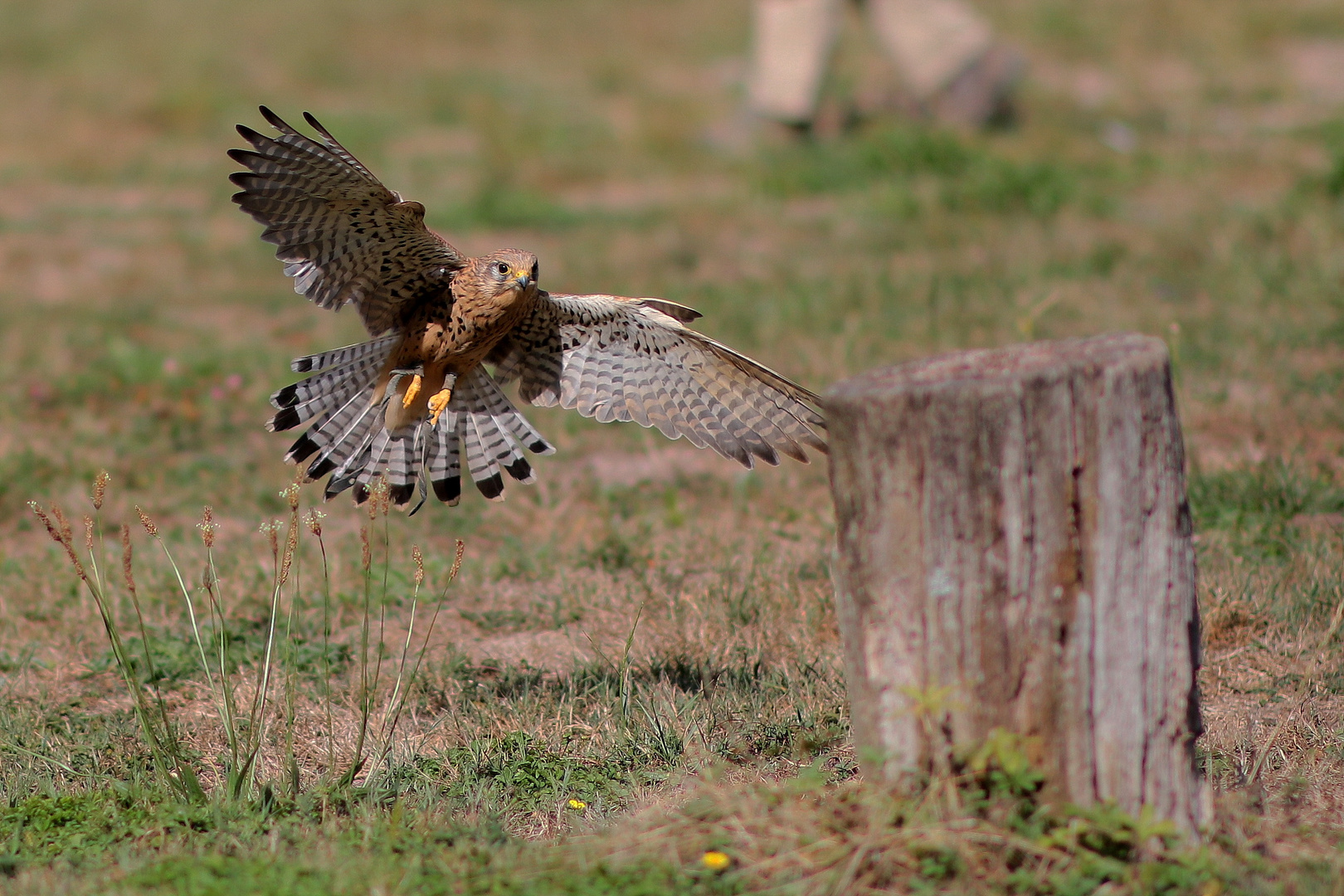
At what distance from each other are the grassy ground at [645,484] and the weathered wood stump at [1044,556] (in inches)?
5.2

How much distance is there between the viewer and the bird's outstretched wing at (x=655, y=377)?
4.21 m

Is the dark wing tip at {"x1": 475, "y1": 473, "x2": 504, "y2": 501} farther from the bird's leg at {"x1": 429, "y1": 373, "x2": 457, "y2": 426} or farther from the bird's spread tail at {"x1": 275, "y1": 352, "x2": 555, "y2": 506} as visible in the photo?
the bird's leg at {"x1": 429, "y1": 373, "x2": 457, "y2": 426}

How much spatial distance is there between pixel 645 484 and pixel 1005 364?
330 cm

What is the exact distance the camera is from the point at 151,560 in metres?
5.15

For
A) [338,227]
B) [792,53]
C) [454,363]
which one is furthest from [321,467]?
[792,53]

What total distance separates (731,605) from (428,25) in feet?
47.4

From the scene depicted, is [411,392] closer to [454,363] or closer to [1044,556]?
[454,363]

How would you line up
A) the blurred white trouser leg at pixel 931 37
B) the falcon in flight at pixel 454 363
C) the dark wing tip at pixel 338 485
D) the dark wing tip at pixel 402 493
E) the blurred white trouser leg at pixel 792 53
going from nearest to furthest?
the falcon in flight at pixel 454 363 < the dark wing tip at pixel 338 485 < the dark wing tip at pixel 402 493 < the blurred white trouser leg at pixel 792 53 < the blurred white trouser leg at pixel 931 37

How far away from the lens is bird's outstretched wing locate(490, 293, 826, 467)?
421cm

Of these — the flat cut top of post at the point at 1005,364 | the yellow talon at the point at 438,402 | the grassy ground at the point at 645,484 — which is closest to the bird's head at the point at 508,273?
the yellow talon at the point at 438,402

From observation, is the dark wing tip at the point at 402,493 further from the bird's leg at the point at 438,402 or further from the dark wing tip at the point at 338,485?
the bird's leg at the point at 438,402

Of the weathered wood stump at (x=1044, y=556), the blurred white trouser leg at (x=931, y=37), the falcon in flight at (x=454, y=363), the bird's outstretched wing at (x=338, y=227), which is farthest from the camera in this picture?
the blurred white trouser leg at (x=931, y=37)

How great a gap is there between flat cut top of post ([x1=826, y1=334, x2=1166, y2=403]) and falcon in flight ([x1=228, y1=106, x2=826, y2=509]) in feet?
4.09

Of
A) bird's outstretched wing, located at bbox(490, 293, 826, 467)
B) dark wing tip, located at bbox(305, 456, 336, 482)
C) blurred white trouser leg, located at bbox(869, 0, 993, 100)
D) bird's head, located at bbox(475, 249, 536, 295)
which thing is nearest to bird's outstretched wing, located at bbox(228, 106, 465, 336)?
bird's head, located at bbox(475, 249, 536, 295)
